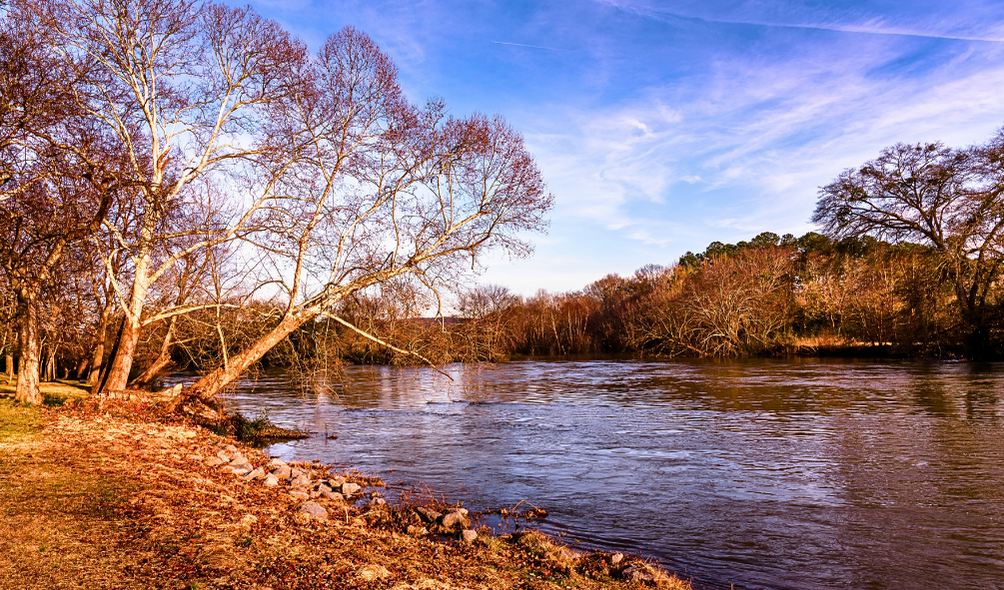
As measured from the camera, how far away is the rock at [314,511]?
7015 mm

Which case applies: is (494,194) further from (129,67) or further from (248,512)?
(248,512)

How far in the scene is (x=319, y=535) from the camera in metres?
6.23

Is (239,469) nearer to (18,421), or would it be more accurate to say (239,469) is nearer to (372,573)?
(18,421)

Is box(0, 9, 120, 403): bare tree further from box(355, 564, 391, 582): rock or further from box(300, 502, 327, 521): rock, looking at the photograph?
box(355, 564, 391, 582): rock

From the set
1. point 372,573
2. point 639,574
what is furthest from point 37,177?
point 639,574

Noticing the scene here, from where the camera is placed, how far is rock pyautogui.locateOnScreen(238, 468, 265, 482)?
906cm

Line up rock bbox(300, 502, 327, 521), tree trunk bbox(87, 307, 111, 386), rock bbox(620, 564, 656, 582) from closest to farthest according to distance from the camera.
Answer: rock bbox(620, 564, 656, 582), rock bbox(300, 502, 327, 521), tree trunk bbox(87, 307, 111, 386)

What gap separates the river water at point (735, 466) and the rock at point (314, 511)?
2.52m

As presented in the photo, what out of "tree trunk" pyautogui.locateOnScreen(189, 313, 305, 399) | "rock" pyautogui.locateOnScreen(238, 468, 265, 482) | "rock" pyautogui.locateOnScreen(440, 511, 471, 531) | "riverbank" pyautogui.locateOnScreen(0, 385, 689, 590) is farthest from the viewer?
"tree trunk" pyautogui.locateOnScreen(189, 313, 305, 399)

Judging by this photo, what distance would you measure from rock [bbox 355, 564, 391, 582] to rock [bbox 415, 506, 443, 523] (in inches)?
94.6

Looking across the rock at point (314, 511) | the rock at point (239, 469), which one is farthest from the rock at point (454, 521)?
the rock at point (239, 469)

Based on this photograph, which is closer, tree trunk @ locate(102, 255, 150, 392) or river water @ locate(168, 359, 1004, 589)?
river water @ locate(168, 359, 1004, 589)

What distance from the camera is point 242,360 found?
15.8m

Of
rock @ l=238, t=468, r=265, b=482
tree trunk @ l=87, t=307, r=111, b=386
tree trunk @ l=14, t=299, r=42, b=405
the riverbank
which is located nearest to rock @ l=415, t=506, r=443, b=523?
the riverbank
